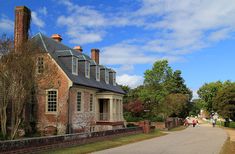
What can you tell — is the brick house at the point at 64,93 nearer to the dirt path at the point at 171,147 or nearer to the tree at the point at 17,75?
the tree at the point at 17,75

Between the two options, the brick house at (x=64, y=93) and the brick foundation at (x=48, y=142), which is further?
the brick house at (x=64, y=93)

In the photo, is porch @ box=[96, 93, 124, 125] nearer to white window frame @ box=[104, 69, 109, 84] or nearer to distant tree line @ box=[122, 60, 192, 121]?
white window frame @ box=[104, 69, 109, 84]

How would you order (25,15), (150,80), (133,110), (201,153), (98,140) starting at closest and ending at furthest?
(201,153) < (98,140) < (25,15) < (133,110) < (150,80)

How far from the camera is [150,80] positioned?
69500mm

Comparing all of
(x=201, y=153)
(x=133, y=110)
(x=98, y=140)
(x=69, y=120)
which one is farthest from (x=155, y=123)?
(x=201, y=153)

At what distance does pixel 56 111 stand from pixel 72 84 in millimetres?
2700

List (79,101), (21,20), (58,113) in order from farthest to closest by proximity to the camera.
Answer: (79,101)
(58,113)
(21,20)

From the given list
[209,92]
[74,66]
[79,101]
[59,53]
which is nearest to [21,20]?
[59,53]

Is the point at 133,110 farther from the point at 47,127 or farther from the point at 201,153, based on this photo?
the point at 201,153

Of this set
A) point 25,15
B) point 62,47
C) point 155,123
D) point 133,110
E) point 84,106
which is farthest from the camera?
point 133,110

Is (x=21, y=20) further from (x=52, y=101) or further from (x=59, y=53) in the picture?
(x=52, y=101)

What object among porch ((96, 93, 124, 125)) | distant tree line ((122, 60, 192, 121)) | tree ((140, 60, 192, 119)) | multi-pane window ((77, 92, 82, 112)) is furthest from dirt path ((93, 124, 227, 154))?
tree ((140, 60, 192, 119))

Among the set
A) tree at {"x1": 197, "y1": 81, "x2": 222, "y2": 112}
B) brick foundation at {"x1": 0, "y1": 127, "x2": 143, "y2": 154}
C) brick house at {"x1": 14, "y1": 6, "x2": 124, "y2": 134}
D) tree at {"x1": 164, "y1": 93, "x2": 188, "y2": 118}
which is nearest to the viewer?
brick foundation at {"x1": 0, "y1": 127, "x2": 143, "y2": 154}

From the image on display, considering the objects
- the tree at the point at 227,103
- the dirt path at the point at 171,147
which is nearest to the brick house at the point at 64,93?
the dirt path at the point at 171,147
